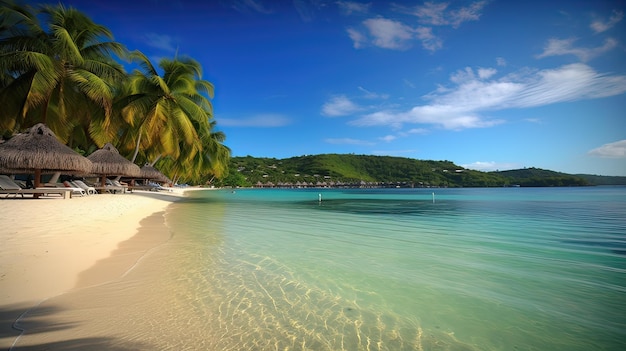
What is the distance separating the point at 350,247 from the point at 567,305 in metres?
3.79

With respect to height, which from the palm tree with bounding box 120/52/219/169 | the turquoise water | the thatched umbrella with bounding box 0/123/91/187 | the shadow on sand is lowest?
the turquoise water

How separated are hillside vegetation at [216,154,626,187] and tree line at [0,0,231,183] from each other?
68320 mm

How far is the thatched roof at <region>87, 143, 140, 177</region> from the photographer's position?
19.0 metres

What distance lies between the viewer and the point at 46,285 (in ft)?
11.7

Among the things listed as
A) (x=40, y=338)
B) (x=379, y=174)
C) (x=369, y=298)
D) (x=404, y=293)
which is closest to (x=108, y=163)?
(x=40, y=338)

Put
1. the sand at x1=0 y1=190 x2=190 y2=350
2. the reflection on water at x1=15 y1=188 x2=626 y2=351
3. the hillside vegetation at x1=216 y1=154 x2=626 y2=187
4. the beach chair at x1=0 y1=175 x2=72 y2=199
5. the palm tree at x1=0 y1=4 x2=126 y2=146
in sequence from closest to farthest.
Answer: the reflection on water at x1=15 y1=188 x2=626 y2=351 → the sand at x1=0 y1=190 x2=190 y2=350 → the beach chair at x1=0 y1=175 x2=72 y2=199 → the palm tree at x1=0 y1=4 x2=126 y2=146 → the hillside vegetation at x1=216 y1=154 x2=626 y2=187

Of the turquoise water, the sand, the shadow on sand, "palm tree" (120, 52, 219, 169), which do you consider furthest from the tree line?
the shadow on sand

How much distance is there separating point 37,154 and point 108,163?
6676mm

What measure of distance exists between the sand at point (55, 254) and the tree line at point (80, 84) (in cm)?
939

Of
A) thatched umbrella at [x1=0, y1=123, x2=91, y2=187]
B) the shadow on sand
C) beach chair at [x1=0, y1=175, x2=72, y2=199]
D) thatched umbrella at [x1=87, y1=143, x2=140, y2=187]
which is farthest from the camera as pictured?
thatched umbrella at [x1=87, y1=143, x2=140, y2=187]

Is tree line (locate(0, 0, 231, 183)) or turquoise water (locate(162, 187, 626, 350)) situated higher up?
tree line (locate(0, 0, 231, 183))

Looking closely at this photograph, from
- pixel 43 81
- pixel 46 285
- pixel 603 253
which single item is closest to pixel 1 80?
pixel 43 81

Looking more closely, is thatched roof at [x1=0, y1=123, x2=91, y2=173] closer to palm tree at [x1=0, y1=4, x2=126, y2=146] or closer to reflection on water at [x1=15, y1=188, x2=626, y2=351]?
palm tree at [x1=0, y1=4, x2=126, y2=146]

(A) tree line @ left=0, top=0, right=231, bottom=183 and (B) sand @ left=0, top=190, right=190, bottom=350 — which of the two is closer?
(B) sand @ left=0, top=190, right=190, bottom=350
